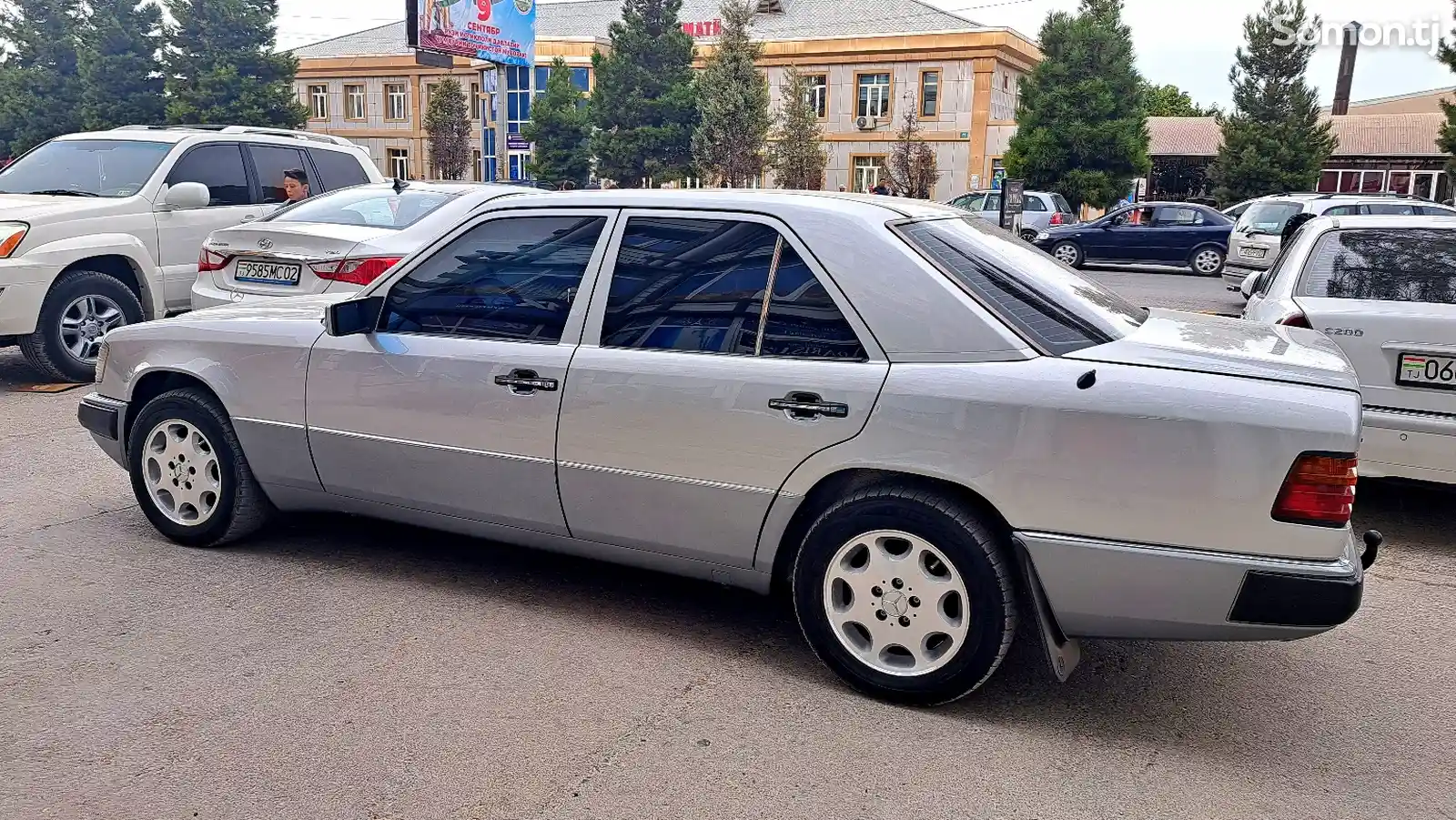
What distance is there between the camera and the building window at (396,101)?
57469mm

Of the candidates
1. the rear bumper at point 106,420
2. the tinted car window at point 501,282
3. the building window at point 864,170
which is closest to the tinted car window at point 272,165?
the rear bumper at point 106,420

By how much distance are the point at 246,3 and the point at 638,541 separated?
158 ft

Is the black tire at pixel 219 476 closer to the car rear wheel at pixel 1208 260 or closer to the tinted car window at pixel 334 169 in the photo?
the tinted car window at pixel 334 169

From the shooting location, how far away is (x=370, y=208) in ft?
29.5

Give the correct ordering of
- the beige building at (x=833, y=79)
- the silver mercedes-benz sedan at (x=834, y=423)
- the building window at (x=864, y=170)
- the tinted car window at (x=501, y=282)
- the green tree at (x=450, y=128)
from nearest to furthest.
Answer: the silver mercedes-benz sedan at (x=834, y=423), the tinted car window at (x=501, y=282), the beige building at (x=833, y=79), the building window at (x=864, y=170), the green tree at (x=450, y=128)

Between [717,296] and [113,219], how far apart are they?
23.4ft

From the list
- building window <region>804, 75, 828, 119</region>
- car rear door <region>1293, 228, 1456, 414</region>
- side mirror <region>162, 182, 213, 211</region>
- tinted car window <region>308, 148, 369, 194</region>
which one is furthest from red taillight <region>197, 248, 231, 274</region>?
building window <region>804, 75, 828, 119</region>

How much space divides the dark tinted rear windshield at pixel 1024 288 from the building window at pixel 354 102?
59.9m

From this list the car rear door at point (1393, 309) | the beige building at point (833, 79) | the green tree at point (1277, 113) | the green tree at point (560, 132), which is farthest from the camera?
the beige building at point (833, 79)

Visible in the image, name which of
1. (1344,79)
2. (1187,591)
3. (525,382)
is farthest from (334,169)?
(1344,79)

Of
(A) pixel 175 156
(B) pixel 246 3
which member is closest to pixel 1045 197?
(A) pixel 175 156

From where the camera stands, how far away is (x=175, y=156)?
959 cm

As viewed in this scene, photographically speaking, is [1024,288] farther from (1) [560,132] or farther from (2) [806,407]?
(1) [560,132]

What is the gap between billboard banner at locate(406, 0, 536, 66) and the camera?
31594 mm
